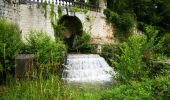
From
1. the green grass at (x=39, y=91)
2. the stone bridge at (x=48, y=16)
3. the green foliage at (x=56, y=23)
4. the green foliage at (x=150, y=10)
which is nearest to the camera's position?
the green grass at (x=39, y=91)

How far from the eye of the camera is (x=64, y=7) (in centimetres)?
2094

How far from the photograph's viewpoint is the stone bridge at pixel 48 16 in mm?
17359

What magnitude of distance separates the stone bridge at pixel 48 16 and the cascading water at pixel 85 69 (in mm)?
2715

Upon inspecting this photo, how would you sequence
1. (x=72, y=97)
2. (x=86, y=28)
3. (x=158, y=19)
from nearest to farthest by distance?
1. (x=72, y=97)
2. (x=86, y=28)
3. (x=158, y=19)

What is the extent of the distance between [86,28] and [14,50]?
38.1ft

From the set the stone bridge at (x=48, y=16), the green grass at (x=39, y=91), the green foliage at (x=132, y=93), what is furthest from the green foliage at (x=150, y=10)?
the green grass at (x=39, y=91)

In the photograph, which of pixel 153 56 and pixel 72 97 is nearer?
pixel 72 97

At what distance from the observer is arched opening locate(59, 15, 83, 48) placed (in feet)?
74.3

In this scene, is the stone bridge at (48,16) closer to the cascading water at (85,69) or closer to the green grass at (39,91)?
the cascading water at (85,69)

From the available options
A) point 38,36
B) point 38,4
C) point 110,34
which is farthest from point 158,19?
point 38,36

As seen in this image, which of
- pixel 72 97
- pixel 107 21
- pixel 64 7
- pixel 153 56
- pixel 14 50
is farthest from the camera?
pixel 107 21

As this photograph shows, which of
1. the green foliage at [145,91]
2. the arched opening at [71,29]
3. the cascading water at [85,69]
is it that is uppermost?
the green foliage at [145,91]

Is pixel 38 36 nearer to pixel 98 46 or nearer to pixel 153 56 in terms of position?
pixel 153 56

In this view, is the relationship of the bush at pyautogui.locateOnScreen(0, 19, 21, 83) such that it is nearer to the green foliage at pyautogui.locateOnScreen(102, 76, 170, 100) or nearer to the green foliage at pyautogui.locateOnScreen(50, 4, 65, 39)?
the green foliage at pyautogui.locateOnScreen(102, 76, 170, 100)
